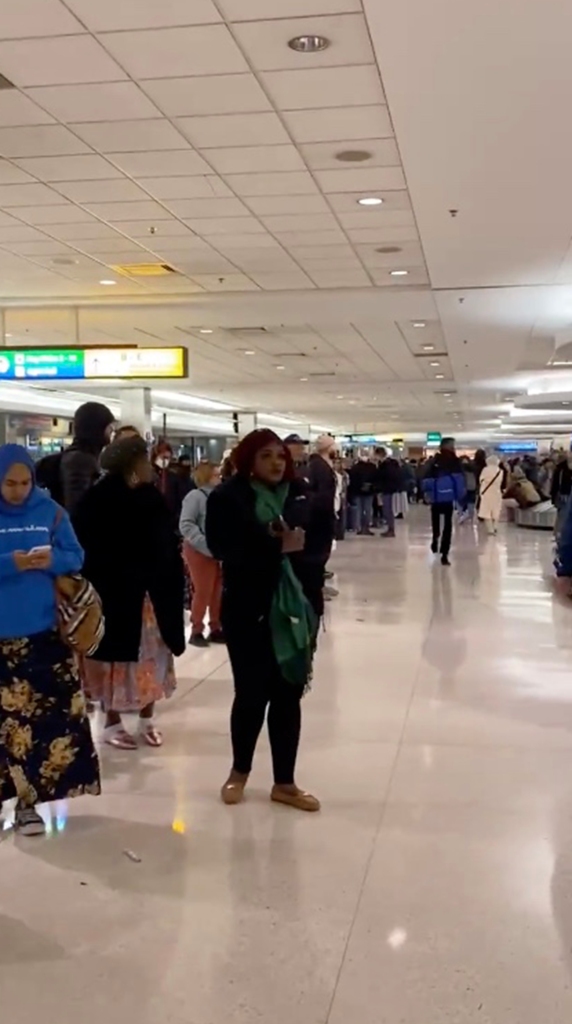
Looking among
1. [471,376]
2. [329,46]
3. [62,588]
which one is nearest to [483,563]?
[471,376]

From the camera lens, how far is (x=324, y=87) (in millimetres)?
5965

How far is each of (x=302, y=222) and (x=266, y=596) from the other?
5.51 m

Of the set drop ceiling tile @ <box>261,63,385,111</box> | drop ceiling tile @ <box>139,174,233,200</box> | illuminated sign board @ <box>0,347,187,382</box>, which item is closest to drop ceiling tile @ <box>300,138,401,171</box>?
drop ceiling tile @ <box>261,63,385,111</box>

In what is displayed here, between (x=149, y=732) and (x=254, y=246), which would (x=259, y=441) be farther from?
(x=254, y=246)

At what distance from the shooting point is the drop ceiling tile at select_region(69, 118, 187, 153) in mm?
6667

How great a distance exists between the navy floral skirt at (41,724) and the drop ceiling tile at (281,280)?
813 centimetres

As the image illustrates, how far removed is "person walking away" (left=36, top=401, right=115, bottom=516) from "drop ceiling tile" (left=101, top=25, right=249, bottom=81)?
194 centimetres

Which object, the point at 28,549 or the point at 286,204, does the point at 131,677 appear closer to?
the point at 28,549

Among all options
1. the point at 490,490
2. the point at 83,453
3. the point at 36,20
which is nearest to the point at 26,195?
the point at 83,453

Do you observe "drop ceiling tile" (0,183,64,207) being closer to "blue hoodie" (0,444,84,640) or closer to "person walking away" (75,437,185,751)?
"person walking away" (75,437,185,751)

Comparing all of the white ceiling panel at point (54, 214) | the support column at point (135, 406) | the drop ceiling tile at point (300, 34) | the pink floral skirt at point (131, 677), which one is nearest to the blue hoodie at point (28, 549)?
the pink floral skirt at point (131, 677)

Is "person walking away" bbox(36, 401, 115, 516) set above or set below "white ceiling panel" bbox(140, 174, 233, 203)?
below

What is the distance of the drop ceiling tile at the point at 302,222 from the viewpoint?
9055 mm

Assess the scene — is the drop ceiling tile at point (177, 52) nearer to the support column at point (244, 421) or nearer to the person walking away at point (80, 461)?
the person walking away at point (80, 461)
